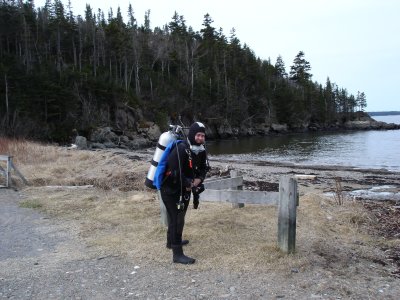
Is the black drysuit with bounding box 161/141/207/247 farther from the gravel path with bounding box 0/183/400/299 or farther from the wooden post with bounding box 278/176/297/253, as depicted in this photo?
the wooden post with bounding box 278/176/297/253

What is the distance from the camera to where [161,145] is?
5.32 metres

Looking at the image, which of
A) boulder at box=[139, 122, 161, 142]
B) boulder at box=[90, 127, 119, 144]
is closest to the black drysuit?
boulder at box=[90, 127, 119, 144]

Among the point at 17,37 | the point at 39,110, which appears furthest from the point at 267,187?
the point at 17,37

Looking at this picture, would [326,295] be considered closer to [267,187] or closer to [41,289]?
[41,289]

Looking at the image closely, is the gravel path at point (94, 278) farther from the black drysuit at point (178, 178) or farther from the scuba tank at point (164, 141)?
the scuba tank at point (164, 141)

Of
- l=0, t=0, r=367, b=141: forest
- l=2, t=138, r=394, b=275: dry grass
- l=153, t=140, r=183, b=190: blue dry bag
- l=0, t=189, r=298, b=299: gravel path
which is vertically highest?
l=0, t=0, r=367, b=141: forest

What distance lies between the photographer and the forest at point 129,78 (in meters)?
47.9

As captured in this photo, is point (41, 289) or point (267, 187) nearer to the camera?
point (41, 289)

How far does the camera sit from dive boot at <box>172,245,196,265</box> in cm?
535

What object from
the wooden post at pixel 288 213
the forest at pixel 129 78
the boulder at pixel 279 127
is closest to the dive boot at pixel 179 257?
the wooden post at pixel 288 213

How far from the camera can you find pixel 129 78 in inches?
2842

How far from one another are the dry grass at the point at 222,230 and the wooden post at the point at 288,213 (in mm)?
164

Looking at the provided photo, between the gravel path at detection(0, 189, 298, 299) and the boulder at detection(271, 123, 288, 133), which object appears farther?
the boulder at detection(271, 123, 288, 133)

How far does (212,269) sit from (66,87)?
51103 millimetres
